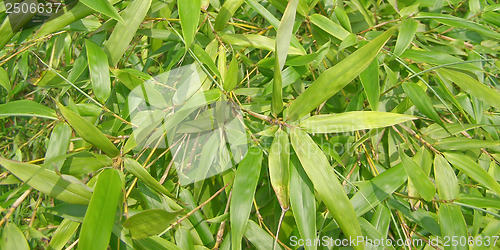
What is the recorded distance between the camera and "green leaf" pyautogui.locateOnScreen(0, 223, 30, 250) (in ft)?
1.66

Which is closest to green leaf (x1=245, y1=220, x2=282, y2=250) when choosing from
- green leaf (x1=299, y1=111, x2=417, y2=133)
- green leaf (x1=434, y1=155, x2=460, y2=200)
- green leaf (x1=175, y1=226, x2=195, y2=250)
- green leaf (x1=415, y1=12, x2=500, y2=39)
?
green leaf (x1=175, y1=226, x2=195, y2=250)

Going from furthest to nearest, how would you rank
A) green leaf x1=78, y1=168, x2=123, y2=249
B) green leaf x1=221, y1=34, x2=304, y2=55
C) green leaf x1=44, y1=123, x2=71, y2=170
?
1. green leaf x1=221, y1=34, x2=304, y2=55
2. green leaf x1=44, y1=123, x2=71, y2=170
3. green leaf x1=78, y1=168, x2=123, y2=249

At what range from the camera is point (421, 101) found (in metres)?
0.68

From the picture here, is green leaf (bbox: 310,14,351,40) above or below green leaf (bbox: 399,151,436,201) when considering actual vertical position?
above

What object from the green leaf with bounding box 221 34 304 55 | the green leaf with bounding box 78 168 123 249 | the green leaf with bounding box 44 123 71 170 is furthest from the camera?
the green leaf with bounding box 221 34 304 55

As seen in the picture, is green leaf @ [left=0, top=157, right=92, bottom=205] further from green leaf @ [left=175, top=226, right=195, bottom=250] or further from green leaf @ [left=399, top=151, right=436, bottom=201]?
green leaf @ [left=399, top=151, right=436, bottom=201]

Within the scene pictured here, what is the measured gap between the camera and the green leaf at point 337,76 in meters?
0.48

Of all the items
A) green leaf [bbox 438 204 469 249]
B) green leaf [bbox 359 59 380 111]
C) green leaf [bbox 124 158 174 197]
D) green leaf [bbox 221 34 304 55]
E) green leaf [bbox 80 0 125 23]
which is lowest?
green leaf [bbox 438 204 469 249]

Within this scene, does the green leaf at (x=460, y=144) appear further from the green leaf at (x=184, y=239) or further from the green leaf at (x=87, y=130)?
the green leaf at (x=87, y=130)

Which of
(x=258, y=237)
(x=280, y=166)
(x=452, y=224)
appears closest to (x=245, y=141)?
(x=280, y=166)

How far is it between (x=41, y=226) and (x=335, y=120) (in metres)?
0.82

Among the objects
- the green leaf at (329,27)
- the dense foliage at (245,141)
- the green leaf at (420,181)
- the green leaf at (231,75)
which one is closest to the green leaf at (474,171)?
the dense foliage at (245,141)

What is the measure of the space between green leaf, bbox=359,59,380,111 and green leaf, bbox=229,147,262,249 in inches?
8.9

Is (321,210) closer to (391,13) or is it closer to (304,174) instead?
(304,174)
